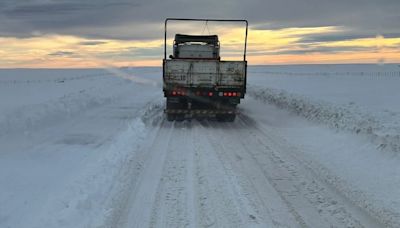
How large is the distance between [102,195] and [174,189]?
1.07 meters

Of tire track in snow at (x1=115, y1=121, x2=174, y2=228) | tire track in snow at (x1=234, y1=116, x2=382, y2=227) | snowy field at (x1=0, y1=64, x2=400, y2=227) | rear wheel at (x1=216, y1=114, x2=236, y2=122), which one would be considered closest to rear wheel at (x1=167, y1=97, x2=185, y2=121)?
snowy field at (x1=0, y1=64, x2=400, y2=227)

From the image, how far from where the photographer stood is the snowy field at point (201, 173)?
18.1 feet

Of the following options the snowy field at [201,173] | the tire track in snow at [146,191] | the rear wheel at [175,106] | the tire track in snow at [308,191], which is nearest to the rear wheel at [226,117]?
the snowy field at [201,173]

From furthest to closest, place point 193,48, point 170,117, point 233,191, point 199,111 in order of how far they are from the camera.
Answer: point 193,48, point 170,117, point 199,111, point 233,191

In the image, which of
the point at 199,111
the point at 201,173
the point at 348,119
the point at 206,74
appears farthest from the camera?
the point at 206,74

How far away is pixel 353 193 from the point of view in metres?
6.57

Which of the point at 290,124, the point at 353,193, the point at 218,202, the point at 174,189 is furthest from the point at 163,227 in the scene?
the point at 290,124

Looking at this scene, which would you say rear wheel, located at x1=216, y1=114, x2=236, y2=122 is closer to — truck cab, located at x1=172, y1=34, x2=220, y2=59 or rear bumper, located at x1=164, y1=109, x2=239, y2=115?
rear bumper, located at x1=164, y1=109, x2=239, y2=115

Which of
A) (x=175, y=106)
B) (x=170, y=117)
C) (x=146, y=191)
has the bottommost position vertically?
(x=170, y=117)

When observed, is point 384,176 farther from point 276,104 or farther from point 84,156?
point 276,104

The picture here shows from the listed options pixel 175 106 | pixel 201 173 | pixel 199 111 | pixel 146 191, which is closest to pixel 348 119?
pixel 199 111

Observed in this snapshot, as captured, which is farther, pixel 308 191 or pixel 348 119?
pixel 348 119

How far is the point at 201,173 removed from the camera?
766cm

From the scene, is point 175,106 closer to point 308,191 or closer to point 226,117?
point 226,117
